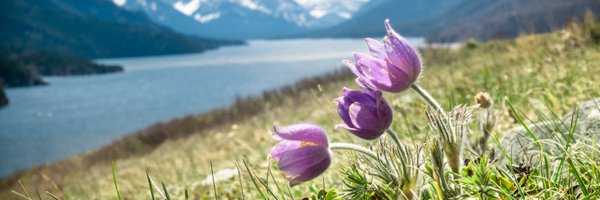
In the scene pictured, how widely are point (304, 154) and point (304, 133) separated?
0.18 ft

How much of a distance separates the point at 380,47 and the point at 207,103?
1926 inches

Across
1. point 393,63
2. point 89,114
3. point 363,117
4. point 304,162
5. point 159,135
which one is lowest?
point 89,114

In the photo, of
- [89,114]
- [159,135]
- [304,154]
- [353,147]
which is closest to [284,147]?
[304,154]


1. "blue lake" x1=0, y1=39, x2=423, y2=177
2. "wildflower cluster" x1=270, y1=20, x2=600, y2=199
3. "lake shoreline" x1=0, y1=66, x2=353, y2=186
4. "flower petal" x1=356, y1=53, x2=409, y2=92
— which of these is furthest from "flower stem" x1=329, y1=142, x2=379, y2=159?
"blue lake" x1=0, y1=39, x2=423, y2=177

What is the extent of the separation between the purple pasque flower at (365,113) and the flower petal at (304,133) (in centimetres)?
7

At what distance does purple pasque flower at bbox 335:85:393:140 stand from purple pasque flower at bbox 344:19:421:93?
0.14 ft

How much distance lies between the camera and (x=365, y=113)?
4.00ft

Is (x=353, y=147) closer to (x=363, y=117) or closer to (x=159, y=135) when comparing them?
(x=363, y=117)

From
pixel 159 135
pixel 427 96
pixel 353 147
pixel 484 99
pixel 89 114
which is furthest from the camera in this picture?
pixel 89 114

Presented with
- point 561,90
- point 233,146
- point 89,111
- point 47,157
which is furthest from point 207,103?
point 561,90

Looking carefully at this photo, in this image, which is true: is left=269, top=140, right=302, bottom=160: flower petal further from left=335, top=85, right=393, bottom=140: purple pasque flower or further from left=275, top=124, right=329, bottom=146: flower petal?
left=335, top=85, right=393, bottom=140: purple pasque flower

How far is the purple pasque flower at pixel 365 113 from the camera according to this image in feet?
3.98

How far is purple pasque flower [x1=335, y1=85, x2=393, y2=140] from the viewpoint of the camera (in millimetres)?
1213

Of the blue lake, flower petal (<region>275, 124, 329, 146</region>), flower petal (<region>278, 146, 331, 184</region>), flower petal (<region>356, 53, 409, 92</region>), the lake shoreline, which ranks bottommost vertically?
the blue lake
